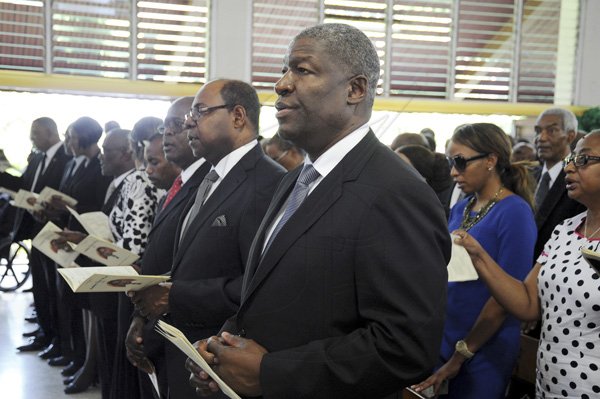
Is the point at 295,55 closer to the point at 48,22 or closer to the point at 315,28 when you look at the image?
the point at 315,28

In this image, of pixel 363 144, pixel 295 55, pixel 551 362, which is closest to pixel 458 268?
pixel 551 362

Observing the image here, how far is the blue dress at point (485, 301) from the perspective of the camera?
2.54 meters

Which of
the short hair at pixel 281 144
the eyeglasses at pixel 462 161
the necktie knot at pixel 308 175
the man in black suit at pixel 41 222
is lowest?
the man in black suit at pixel 41 222

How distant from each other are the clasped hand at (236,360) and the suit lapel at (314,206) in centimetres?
11

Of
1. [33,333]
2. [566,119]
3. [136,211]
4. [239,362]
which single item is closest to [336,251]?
[239,362]

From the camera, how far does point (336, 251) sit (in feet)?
4.83

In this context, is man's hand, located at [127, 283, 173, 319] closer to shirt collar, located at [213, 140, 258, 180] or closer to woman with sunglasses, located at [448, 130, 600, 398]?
shirt collar, located at [213, 140, 258, 180]

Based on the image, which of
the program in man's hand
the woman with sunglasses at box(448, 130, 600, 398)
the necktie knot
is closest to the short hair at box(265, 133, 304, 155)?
the woman with sunglasses at box(448, 130, 600, 398)

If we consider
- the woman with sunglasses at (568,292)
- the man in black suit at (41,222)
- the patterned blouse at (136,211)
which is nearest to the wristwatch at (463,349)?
the woman with sunglasses at (568,292)

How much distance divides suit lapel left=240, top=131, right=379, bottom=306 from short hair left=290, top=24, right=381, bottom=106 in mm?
154

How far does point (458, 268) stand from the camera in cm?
228

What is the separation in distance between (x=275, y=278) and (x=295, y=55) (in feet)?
1.68

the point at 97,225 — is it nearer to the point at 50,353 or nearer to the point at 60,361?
the point at 60,361

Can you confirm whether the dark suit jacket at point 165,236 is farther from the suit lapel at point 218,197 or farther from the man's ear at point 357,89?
the man's ear at point 357,89
